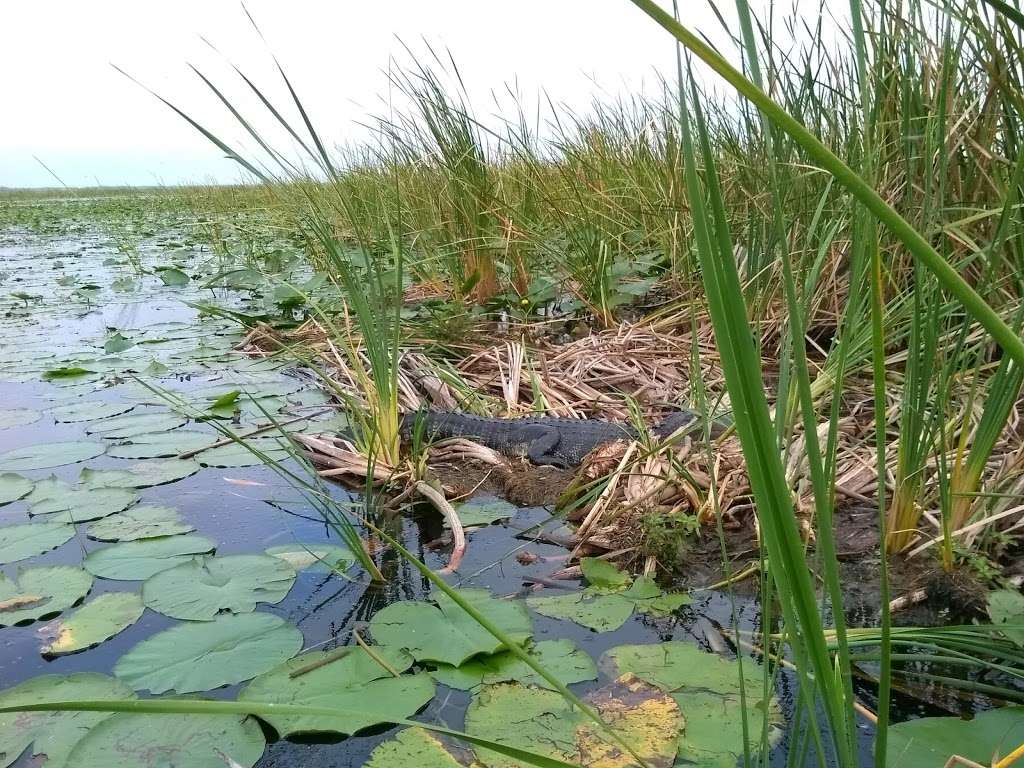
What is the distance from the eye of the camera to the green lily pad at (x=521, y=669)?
1562 mm

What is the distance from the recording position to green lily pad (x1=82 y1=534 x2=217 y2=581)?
2.04 m

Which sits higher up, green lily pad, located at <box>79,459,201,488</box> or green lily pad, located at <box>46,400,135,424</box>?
green lily pad, located at <box>46,400,135,424</box>

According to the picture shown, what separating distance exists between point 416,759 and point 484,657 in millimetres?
335

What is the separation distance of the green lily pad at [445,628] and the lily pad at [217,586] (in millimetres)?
330

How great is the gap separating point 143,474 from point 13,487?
402 mm

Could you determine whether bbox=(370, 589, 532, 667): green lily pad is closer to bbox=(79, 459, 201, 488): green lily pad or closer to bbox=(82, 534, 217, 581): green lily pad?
bbox=(82, 534, 217, 581): green lily pad

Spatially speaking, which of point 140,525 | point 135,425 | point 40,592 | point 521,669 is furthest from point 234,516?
point 521,669

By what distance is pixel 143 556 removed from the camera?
6.95 ft

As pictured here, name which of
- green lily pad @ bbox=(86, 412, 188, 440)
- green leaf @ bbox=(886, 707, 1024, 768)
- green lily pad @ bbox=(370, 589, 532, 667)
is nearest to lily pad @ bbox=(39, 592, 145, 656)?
green lily pad @ bbox=(370, 589, 532, 667)

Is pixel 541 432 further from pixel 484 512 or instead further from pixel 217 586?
pixel 217 586

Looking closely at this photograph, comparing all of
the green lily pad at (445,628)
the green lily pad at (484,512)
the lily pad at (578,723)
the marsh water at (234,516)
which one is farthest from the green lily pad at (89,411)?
the lily pad at (578,723)

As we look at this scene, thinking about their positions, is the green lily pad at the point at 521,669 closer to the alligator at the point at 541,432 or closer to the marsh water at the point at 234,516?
the marsh water at the point at 234,516

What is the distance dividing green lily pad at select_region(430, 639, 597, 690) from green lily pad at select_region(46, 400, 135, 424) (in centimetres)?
250

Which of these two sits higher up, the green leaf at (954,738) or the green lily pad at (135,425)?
the green lily pad at (135,425)
